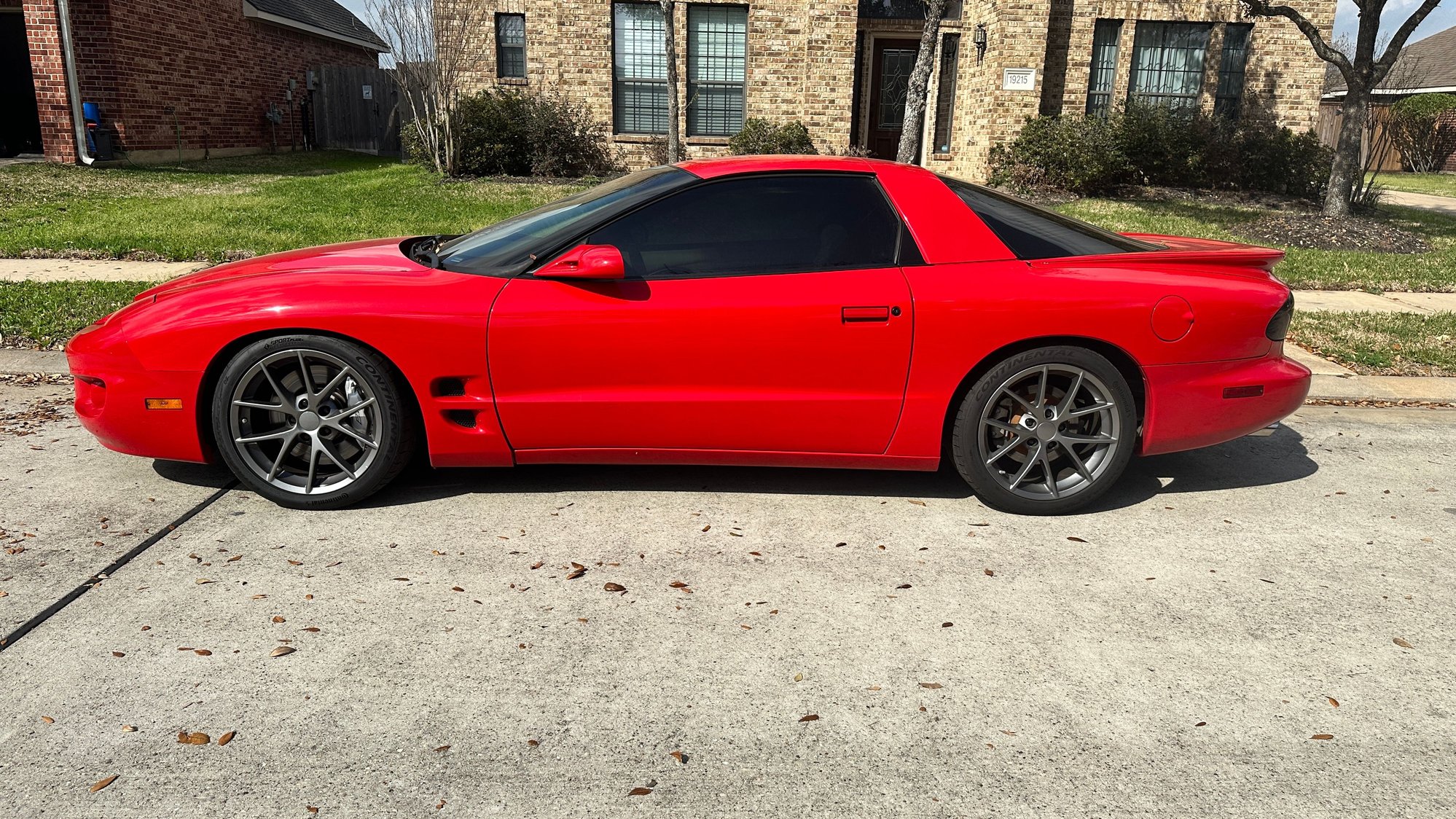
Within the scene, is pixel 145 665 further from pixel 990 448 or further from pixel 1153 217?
pixel 1153 217

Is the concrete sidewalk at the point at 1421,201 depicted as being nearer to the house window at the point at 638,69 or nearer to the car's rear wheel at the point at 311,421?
the house window at the point at 638,69

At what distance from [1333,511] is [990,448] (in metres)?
1.59

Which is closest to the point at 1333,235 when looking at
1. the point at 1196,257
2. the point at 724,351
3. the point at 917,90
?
the point at 917,90

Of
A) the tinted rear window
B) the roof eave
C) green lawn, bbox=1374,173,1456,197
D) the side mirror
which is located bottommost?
green lawn, bbox=1374,173,1456,197

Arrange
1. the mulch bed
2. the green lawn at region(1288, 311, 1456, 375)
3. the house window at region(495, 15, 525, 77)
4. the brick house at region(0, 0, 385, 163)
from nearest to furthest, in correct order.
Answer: the green lawn at region(1288, 311, 1456, 375) → the mulch bed → the brick house at region(0, 0, 385, 163) → the house window at region(495, 15, 525, 77)

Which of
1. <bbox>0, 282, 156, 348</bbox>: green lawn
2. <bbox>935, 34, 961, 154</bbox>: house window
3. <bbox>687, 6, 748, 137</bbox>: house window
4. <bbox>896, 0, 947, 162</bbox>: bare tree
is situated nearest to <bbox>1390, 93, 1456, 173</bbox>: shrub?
<bbox>935, 34, 961, 154</bbox>: house window

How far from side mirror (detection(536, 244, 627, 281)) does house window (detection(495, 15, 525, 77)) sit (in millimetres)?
15543

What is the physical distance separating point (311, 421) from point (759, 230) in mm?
1985

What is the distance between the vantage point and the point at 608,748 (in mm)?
2715

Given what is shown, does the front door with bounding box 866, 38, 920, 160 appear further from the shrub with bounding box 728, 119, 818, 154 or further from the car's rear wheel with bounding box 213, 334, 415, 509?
the car's rear wheel with bounding box 213, 334, 415, 509

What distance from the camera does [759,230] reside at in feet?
14.2

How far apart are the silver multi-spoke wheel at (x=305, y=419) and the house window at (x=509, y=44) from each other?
50.7 ft

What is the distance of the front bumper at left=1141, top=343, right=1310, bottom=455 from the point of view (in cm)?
433

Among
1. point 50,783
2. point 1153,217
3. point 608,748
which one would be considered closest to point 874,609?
point 608,748
